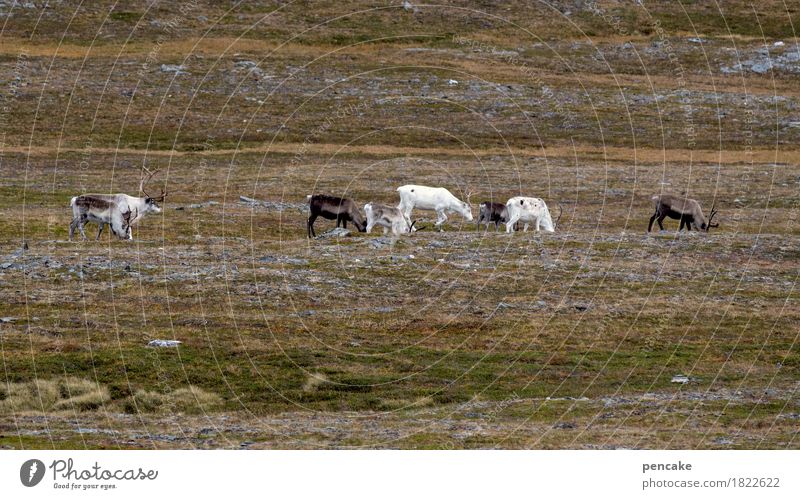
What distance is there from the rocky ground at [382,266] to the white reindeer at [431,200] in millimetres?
808

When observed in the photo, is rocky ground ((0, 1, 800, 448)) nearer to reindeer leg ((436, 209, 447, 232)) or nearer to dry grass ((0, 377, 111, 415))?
dry grass ((0, 377, 111, 415))

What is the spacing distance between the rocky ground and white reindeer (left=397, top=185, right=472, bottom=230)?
2.65 feet

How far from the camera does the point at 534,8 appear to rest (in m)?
108

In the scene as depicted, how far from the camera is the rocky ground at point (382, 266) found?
82.1ft

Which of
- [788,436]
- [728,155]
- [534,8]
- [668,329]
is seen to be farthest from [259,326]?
[534,8]

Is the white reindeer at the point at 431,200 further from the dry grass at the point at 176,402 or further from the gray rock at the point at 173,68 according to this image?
the gray rock at the point at 173,68

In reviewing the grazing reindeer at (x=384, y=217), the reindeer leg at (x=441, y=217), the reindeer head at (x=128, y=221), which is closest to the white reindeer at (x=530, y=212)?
the reindeer leg at (x=441, y=217)

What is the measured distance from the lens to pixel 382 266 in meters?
35.5

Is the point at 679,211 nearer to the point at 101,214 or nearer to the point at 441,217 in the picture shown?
the point at 441,217

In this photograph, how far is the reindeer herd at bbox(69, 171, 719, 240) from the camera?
41625mm
